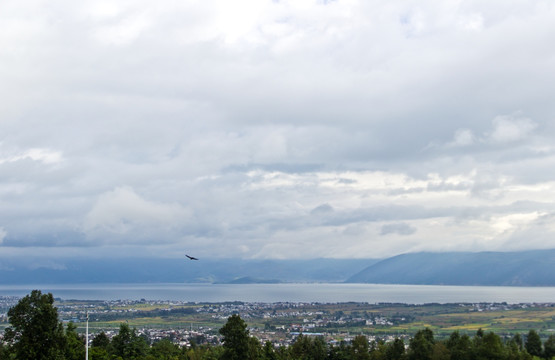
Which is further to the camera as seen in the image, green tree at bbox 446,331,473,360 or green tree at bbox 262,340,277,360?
green tree at bbox 262,340,277,360

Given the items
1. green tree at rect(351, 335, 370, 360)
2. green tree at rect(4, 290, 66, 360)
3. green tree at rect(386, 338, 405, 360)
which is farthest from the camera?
green tree at rect(351, 335, 370, 360)

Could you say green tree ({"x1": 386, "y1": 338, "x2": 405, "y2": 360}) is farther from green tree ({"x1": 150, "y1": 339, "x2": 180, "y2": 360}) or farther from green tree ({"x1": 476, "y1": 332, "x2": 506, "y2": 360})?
green tree ({"x1": 150, "y1": 339, "x2": 180, "y2": 360})

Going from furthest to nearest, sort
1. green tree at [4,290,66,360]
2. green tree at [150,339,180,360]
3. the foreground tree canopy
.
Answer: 1. green tree at [150,339,180,360]
2. the foreground tree canopy
3. green tree at [4,290,66,360]

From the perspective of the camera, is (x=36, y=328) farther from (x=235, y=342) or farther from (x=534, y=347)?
(x=534, y=347)

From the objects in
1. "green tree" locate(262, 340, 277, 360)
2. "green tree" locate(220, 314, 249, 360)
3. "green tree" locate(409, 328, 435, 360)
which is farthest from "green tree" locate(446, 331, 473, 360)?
"green tree" locate(220, 314, 249, 360)

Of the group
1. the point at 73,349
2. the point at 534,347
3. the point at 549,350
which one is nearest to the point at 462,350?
the point at 534,347

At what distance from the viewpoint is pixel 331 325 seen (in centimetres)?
12875

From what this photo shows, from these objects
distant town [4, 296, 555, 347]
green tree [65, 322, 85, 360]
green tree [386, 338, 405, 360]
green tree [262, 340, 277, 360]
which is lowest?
distant town [4, 296, 555, 347]

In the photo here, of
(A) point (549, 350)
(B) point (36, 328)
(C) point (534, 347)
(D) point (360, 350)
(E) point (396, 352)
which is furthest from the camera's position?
(C) point (534, 347)

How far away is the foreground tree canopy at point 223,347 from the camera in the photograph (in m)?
35.7

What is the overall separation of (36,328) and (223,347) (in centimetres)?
1907

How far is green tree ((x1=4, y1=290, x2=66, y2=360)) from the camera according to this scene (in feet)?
116

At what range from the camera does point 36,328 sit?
3569cm

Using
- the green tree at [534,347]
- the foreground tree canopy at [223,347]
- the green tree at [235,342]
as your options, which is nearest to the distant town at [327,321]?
the green tree at [534,347]
